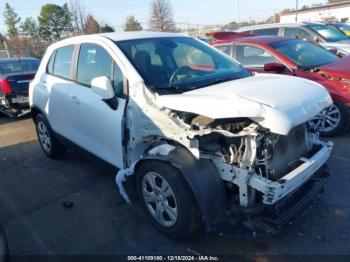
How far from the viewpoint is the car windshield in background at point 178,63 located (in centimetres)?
325

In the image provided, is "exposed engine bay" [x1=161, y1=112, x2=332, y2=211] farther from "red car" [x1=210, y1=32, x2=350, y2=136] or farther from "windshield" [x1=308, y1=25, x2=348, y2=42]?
"windshield" [x1=308, y1=25, x2=348, y2=42]

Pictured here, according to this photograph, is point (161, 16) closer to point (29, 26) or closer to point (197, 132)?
point (29, 26)

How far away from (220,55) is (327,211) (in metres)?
2.11

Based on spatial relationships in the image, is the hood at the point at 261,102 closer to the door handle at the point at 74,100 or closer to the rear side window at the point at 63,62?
the door handle at the point at 74,100

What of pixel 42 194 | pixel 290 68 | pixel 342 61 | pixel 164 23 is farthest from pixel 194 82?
pixel 164 23

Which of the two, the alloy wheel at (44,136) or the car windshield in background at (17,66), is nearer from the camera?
the alloy wheel at (44,136)

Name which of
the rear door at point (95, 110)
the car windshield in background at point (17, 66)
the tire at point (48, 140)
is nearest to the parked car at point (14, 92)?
the car windshield in background at point (17, 66)

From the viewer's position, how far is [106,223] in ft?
Answer: 11.3

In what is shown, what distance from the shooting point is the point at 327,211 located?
11.0 ft

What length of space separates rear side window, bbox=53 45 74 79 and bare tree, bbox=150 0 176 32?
39303 millimetres

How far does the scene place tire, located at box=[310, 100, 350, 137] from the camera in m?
5.00

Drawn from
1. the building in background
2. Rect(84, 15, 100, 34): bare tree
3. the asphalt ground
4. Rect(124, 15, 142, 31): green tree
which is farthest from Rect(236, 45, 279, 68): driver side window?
Rect(124, 15, 142, 31): green tree

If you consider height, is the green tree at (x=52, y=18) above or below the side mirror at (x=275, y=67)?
above

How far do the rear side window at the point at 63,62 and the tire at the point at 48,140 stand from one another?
834 mm
